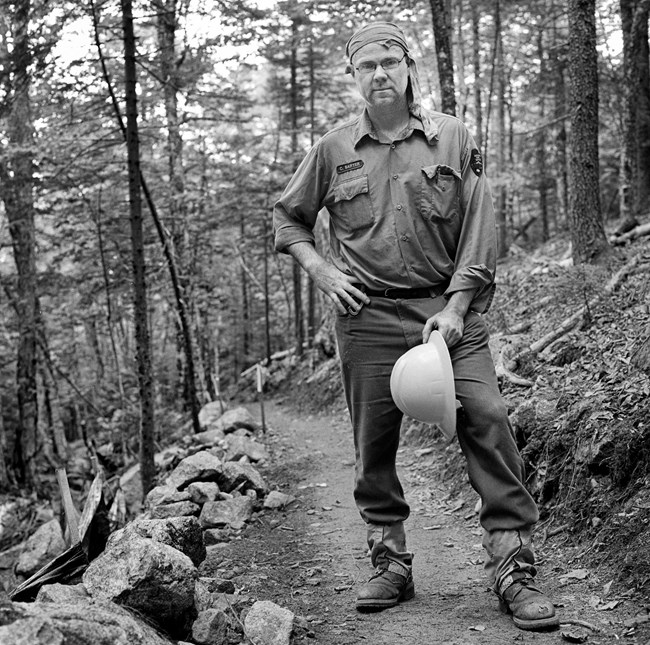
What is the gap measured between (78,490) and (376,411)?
11.3 metres

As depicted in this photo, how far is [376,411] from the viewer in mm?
3611

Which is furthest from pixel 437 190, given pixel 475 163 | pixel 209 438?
pixel 209 438

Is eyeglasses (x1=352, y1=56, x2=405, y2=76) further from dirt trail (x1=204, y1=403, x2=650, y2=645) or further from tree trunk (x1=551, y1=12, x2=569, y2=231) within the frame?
tree trunk (x1=551, y1=12, x2=569, y2=231)

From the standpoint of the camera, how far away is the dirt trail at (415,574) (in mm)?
3186

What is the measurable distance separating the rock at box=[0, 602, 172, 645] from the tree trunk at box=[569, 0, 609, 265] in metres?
7.05

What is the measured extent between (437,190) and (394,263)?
1.33ft

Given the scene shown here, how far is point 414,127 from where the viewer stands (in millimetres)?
3574

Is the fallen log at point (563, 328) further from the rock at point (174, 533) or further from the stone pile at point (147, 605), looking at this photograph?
the stone pile at point (147, 605)

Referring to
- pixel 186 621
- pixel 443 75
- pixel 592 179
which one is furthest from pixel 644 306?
pixel 443 75

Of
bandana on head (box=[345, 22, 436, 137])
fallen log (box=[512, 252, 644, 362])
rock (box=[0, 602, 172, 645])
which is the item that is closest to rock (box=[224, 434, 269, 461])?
fallen log (box=[512, 252, 644, 362])

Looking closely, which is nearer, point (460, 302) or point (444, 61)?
point (460, 302)

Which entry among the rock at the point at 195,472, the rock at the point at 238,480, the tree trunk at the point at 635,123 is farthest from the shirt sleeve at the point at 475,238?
the tree trunk at the point at 635,123

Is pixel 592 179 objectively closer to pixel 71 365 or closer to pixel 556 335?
pixel 556 335

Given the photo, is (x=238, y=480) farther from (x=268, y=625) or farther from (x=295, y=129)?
(x=295, y=129)
